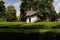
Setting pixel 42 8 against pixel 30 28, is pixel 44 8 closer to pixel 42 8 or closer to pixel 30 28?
pixel 42 8

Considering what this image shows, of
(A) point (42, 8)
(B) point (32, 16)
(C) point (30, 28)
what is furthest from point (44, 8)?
(C) point (30, 28)

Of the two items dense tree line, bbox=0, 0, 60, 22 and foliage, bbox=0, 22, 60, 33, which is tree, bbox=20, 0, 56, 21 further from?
foliage, bbox=0, 22, 60, 33

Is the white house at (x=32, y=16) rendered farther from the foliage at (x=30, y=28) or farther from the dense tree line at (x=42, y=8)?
the foliage at (x=30, y=28)

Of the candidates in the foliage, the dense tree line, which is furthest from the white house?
the foliage

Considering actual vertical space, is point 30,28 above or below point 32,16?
below

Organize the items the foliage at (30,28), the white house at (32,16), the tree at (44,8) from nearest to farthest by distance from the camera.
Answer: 1. the foliage at (30,28)
2. the tree at (44,8)
3. the white house at (32,16)

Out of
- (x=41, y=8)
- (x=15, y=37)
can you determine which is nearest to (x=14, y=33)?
(x=15, y=37)

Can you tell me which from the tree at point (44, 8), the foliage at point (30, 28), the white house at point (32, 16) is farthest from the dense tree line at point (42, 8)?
the foliage at point (30, 28)

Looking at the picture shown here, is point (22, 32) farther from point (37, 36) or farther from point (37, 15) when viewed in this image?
point (37, 15)

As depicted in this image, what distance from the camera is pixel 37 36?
1434 centimetres

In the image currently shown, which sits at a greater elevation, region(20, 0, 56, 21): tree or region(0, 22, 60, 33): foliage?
region(20, 0, 56, 21): tree

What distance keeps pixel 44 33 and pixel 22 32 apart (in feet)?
5.38

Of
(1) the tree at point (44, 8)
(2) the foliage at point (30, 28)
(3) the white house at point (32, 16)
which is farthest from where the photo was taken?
(3) the white house at point (32, 16)

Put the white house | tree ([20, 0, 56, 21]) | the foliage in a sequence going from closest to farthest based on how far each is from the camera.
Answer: the foliage → tree ([20, 0, 56, 21]) → the white house
